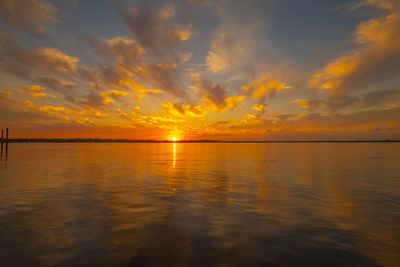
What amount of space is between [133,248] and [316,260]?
19.6ft

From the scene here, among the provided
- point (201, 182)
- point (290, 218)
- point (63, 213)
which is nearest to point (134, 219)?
point (63, 213)

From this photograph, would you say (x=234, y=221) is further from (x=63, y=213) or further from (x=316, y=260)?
(x=63, y=213)

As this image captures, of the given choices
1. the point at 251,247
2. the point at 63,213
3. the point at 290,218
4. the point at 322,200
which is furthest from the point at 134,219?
the point at 322,200

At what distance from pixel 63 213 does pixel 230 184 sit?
511 inches

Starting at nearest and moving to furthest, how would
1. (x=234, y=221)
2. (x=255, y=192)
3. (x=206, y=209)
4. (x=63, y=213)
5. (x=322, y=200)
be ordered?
(x=234, y=221), (x=63, y=213), (x=206, y=209), (x=322, y=200), (x=255, y=192)

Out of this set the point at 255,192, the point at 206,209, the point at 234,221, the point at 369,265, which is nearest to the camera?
the point at 369,265

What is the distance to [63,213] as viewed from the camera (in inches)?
432

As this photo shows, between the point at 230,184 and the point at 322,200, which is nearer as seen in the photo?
the point at 322,200

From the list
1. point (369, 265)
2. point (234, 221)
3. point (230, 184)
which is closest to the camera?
point (369, 265)

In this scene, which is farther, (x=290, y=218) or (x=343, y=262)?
(x=290, y=218)

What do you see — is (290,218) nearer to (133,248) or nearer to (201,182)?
(133,248)

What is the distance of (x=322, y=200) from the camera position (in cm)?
1422

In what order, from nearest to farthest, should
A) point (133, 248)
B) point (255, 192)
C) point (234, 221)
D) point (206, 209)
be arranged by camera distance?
point (133, 248), point (234, 221), point (206, 209), point (255, 192)

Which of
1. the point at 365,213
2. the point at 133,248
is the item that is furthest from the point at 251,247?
the point at 365,213
